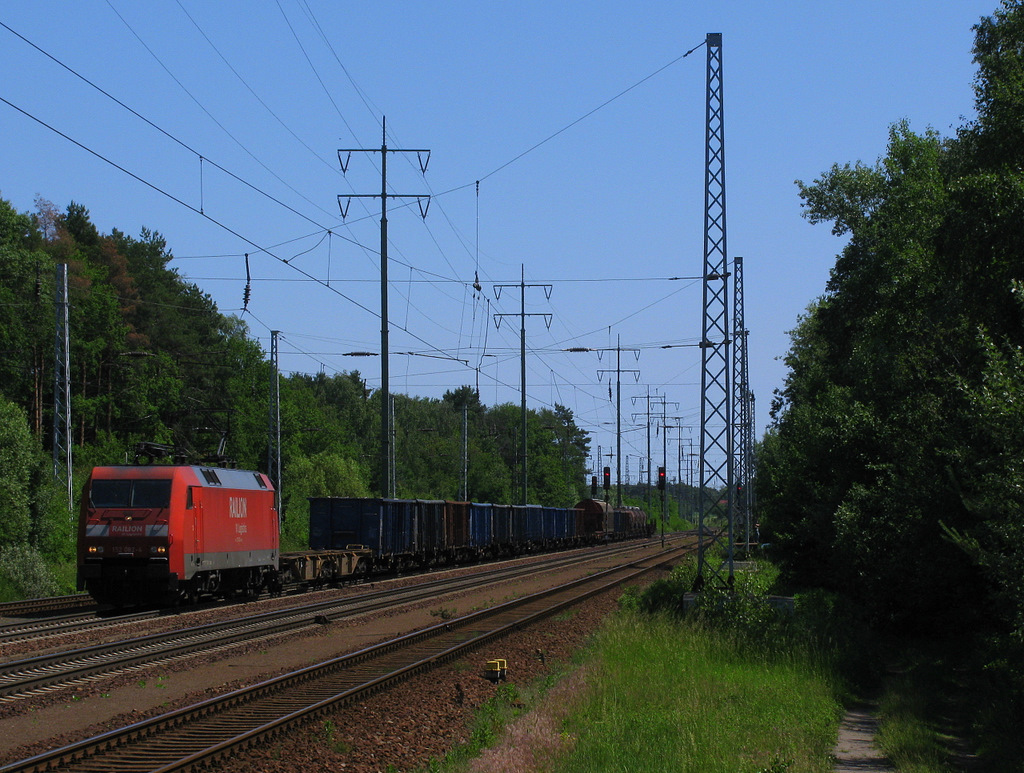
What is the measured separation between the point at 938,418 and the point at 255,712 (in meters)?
14.4

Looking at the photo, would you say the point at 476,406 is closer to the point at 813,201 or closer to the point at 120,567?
the point at 813,201

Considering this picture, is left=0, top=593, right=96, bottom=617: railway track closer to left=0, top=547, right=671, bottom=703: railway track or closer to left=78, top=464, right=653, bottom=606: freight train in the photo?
left=78, top=464, right=653, bottom=606: freight train

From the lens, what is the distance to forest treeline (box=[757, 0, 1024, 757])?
1321cm

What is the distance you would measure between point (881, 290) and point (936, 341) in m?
9.80

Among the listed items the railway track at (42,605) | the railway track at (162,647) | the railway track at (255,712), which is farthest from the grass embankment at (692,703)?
the railway track at (42,605)

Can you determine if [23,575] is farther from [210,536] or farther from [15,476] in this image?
[210,536]

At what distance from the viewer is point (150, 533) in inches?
882

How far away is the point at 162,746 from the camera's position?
35.2 feet

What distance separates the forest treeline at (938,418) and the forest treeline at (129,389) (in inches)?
889

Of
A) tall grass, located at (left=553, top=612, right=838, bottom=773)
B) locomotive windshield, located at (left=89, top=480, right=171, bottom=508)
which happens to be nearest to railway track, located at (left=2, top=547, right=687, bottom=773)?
tall grass, located at (left=553, top=612, right=838, bottom=773)

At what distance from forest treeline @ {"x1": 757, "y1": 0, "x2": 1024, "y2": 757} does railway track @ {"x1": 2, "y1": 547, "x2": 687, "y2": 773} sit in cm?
789

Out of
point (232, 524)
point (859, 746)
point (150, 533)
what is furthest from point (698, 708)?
point (232, 524)

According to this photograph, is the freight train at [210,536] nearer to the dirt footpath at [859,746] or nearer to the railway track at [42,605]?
the railway track at [42,605]

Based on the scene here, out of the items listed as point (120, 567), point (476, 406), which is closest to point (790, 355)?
point (120, 567)
